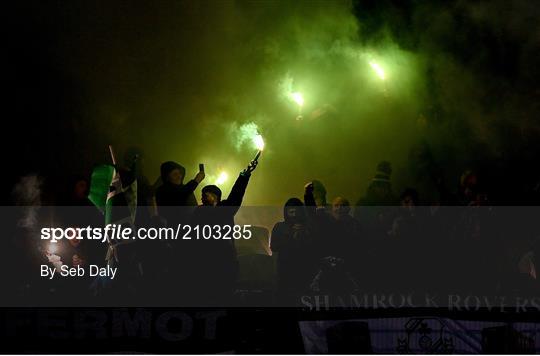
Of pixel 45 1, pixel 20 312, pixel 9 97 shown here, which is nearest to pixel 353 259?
pixel 20 312

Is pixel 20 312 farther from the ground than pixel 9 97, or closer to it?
closer to it

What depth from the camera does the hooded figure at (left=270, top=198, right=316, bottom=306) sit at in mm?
6082

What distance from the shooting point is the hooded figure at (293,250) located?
6.08 m

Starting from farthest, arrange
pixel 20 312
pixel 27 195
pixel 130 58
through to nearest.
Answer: pixel 130 58, pixel 27 195, pixel 20 312

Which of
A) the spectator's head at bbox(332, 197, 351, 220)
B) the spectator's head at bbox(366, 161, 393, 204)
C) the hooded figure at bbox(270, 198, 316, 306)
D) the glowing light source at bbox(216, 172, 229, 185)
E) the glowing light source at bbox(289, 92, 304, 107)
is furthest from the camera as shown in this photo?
the glowing light source at bbox(216, 172, 229, 185)

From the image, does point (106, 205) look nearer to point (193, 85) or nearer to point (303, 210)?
point (303, 210)

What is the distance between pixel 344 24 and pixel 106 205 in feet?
17.3

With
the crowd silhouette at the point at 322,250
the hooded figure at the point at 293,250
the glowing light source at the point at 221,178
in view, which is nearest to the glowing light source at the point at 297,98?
the glowing light source at the point at 221,178

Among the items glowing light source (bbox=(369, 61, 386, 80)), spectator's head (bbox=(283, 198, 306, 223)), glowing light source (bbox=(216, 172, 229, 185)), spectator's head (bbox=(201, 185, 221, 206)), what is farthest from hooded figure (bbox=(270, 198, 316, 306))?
glowing light source (bbox=(369, 61, 386, 80))

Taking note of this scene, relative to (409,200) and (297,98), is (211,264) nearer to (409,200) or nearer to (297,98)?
(409,200)

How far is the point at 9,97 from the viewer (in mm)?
8758

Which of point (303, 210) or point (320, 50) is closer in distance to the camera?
point (303, 210)

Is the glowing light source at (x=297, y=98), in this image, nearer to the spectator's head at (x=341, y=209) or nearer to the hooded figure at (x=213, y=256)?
the spectator's head at (x=341, y=209)

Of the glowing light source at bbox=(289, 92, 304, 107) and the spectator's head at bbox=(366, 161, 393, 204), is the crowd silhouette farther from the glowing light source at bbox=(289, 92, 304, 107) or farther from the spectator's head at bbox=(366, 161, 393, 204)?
the glowing light source at bbox=(289, 92, 304, 107)
